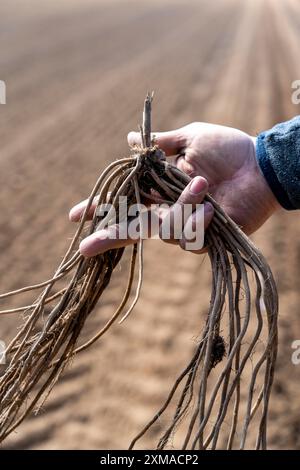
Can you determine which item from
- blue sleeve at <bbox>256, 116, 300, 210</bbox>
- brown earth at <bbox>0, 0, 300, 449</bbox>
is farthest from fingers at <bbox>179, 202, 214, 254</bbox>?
brown earth at <bbox>0, 0, 300, 449</bbox>

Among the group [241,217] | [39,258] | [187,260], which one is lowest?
[187,260]

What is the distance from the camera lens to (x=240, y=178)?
1979 mm

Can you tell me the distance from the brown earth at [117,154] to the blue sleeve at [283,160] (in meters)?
1.64

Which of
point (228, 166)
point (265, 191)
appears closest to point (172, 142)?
point (228, 166)

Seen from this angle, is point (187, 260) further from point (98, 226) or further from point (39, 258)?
point (98, 226)

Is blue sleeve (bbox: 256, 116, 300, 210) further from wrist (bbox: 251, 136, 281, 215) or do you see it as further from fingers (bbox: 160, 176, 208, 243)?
fingers (bbox: 160, 176, 208, 243)

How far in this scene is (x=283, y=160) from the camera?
1.81 m

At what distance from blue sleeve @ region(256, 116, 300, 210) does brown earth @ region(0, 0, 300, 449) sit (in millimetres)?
1640

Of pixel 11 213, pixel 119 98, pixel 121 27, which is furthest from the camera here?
pixel 121 27

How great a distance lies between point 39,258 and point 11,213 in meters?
0.74

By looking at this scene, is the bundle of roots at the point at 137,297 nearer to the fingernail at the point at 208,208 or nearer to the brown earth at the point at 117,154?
the fingernail at the point at 208,208

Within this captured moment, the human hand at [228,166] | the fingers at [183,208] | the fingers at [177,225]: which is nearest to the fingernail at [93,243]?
the fingers at [177,225]

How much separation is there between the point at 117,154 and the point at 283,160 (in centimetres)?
457

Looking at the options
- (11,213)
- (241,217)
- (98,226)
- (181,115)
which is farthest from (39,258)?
(181,115)
